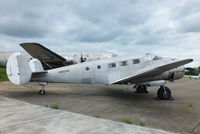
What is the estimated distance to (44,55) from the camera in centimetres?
1770

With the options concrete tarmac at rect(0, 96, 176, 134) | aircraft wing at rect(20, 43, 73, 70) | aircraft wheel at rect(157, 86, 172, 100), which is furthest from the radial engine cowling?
aircraft wing at rect(20, 43, 73, 70)

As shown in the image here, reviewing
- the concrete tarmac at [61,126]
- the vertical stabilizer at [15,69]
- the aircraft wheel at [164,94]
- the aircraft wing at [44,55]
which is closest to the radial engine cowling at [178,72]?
the aircraft wheel at [164,94]

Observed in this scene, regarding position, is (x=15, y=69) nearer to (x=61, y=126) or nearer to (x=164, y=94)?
(x=61, y=126)

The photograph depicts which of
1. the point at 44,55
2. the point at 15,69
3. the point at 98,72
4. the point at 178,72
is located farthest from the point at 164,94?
the point at 44,55

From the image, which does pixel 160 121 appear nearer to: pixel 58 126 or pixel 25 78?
pixel 58 126

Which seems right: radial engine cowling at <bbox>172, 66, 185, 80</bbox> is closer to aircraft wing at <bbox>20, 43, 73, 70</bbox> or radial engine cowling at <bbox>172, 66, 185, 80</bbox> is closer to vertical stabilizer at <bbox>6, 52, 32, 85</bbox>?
vertical stabilizer at <bbox>6, 52, 32, 85</bbox>

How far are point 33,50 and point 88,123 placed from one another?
51.7 feet

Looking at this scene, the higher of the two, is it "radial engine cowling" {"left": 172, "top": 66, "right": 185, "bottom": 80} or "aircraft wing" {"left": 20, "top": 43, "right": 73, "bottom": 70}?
"aircraft wing" {"left": 20, "top": 43, "right": 73, "bottom": 70}

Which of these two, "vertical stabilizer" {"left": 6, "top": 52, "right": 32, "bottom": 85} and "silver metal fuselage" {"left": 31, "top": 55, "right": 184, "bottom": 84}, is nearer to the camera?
"vertical stabilizer" {"left": 6, "top": 52, "right": 32, "bottom": 85}

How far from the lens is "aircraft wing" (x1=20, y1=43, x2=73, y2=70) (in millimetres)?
16125

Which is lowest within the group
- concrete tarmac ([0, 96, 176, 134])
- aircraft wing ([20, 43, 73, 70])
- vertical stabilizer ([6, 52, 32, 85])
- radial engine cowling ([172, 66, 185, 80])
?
concrete tarmac ([0, 96, 176, 134])

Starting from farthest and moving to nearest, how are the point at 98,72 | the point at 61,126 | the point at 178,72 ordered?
the point at 98,72
the point at 178,72
the point at 61,126

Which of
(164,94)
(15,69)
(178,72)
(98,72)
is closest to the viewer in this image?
(15,69)

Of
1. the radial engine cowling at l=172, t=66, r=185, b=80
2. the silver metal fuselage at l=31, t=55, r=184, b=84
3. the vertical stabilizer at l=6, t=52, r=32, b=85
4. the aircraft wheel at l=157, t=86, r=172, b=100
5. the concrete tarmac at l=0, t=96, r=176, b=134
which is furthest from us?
the silver metal fuselage at l=31, t=55, r=184, b=84
